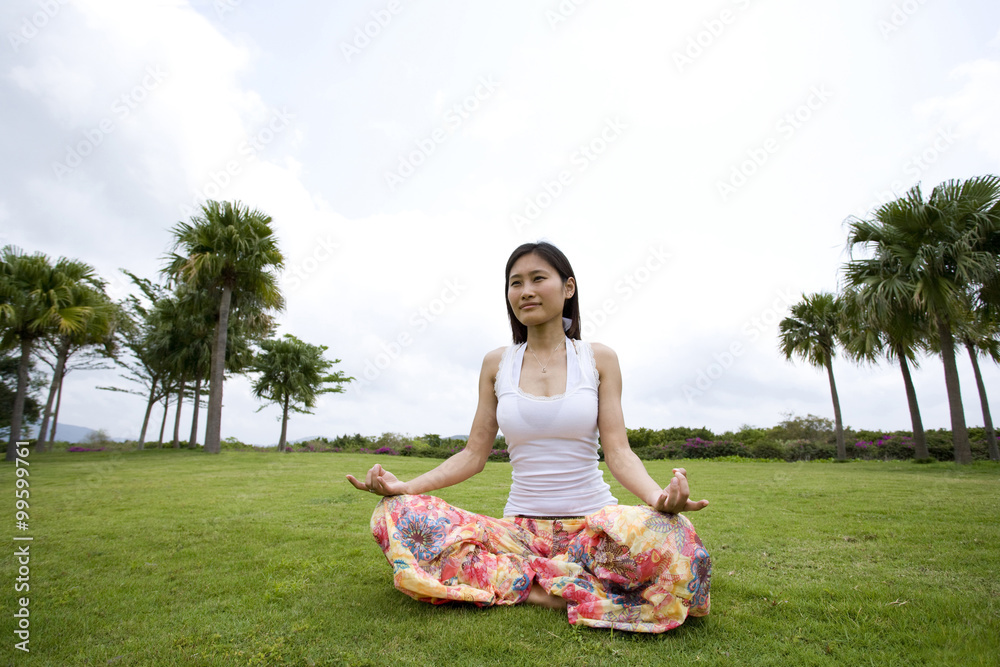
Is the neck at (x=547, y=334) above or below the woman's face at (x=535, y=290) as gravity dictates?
below

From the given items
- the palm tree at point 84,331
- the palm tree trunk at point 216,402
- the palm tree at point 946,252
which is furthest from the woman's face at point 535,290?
the palm tree at point 84,331

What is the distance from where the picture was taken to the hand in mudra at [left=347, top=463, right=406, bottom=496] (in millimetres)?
2406

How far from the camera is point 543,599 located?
245cm

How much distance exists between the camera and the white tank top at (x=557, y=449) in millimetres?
2625

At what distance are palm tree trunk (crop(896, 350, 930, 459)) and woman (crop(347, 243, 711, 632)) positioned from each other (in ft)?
56.3

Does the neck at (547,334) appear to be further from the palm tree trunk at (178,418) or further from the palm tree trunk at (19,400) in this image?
the palm tree trunk at (178,418)

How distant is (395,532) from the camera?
244cm

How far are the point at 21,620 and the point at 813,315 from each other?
79.8 feet

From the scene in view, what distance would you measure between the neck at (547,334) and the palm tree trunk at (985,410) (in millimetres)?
19105

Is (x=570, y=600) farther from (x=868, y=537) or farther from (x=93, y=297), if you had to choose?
(x=93, y=297)

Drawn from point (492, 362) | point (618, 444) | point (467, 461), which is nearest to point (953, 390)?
point (618, 444)

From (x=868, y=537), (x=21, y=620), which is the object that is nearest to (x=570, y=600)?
(x=21, y=620)

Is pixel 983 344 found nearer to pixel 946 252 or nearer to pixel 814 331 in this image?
pixel 814 331

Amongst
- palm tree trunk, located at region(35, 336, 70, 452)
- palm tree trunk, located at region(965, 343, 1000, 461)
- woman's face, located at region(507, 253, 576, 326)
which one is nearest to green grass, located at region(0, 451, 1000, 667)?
woman's face, located at region(507, 253, 576, 326)
